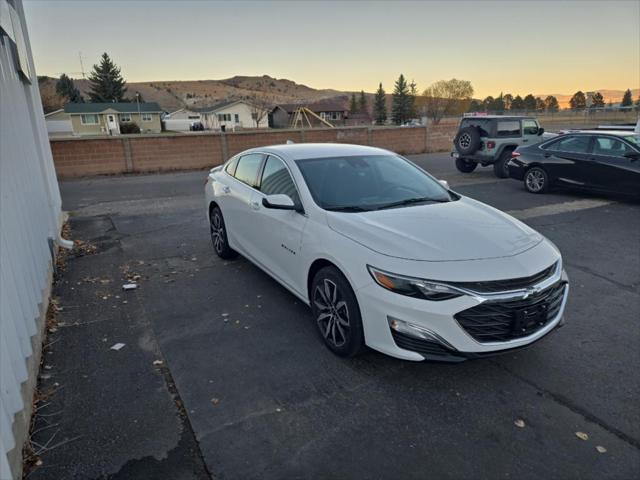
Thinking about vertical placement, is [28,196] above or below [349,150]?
below

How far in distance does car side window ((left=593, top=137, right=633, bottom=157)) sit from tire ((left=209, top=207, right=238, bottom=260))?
27.5 feet

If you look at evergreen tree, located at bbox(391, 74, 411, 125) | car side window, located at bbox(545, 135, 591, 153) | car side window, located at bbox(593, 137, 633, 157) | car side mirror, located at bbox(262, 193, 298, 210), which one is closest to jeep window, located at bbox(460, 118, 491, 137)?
car side window, located at bbox(545, 135, 591, 153)

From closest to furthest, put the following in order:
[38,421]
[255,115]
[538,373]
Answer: [38,421], [538,373], [255,115]

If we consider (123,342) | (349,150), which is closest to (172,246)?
(123,342)

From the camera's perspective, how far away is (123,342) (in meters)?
3.76

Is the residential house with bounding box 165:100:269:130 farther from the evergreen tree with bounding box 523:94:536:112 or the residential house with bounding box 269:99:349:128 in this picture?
the evergreen tree with bounding box 523:94:536:112

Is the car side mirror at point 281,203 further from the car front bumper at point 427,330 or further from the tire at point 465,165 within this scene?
the tire at point 465,165

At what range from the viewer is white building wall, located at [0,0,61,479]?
2455 millimetres

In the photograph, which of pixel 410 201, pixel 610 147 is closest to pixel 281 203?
pixel 410 201

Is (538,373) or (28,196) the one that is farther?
(28,196)

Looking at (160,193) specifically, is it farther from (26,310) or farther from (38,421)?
(38,421)

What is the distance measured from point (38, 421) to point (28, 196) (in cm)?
286

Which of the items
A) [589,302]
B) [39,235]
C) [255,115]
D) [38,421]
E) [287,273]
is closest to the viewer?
[38,421]

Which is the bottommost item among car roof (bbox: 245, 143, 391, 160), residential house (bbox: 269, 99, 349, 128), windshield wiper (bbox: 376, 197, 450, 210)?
windshield wiper (bbox: 376, 197, 450, 210)
